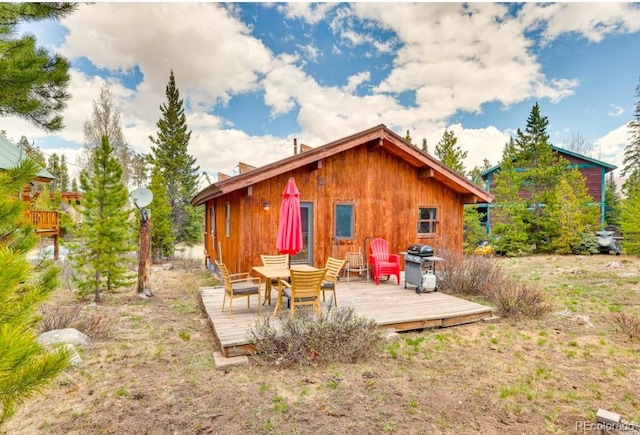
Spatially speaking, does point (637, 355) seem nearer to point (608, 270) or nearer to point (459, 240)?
point (459, 240)

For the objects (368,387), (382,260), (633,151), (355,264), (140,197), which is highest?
(633,151)

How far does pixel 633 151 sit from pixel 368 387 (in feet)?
89.5

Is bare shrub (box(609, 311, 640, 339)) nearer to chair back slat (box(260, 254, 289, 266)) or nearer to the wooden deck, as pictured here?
the wooden deck

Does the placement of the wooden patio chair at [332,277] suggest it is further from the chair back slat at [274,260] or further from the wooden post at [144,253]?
the wooden post at [144,253]

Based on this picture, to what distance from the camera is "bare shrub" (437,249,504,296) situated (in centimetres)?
759

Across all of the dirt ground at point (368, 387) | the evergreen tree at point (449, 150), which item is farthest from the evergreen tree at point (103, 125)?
the dirt ground at point (368, 387)

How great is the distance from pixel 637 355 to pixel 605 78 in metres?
16.1

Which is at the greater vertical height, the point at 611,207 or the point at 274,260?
the point at 611,207

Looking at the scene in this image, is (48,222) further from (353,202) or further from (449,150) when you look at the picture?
(449,150)

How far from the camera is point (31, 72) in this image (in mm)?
2582

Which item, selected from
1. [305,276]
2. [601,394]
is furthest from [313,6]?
[601,394]

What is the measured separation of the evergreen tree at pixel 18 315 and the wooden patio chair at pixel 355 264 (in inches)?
285

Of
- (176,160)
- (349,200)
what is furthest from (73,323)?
(176,160)

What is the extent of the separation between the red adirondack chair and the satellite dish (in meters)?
5.57
